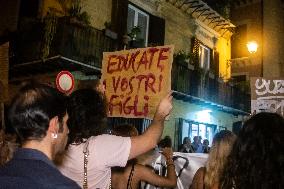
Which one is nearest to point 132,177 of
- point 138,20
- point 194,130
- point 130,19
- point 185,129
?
point 130,19

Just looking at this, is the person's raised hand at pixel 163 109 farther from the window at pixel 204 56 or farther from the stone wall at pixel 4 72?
the window at pixel 204 56

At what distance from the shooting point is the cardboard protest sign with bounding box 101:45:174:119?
192 inches

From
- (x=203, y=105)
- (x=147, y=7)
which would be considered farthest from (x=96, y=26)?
(x=203, y=105)

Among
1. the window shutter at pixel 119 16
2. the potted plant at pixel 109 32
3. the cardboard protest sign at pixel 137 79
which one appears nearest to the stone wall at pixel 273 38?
the window shutter at pixel 119 16

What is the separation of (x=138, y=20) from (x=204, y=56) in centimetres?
570

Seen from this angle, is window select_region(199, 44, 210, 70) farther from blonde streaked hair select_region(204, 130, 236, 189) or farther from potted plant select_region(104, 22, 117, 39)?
blonde streaked hair select_region(204, 130, 236, 189)

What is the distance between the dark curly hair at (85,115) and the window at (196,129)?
13.3 meters

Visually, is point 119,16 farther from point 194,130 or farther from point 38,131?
point 38,131

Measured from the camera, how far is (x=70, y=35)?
11.1 meters

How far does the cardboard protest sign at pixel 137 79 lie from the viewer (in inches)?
192

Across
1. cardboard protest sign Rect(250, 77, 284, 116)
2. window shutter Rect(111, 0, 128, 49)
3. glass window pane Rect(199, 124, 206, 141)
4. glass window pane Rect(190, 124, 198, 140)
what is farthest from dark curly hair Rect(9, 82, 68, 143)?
glass window pane Rect(199, 124, 206, 141)

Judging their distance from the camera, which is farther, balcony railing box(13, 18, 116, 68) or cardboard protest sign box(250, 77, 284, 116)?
balcony railing box(13, 18, 116, 68)

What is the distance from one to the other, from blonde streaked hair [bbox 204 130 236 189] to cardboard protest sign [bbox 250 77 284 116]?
318cm

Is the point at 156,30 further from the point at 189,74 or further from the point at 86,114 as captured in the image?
the point at 86,114
